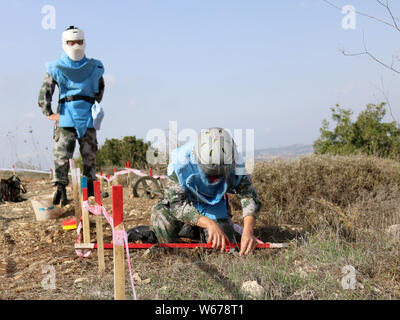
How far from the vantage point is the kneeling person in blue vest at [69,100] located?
5.44m

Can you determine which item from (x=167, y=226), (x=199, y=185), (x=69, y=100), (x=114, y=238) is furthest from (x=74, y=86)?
(x=114, y=238)

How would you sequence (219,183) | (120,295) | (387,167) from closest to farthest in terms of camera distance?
(120,295)
(219,183)
(387,167)

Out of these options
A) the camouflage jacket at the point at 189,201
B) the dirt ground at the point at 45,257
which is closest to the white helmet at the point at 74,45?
the dirt ground at the point at 45,257

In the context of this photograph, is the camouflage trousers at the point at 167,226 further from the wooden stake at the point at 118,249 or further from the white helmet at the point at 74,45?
the white helmet at the point at 74,45

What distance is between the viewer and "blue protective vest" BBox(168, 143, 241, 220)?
10.6 feet

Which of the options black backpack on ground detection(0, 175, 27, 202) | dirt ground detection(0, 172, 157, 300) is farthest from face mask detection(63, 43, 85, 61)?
black backpack on ground detection(0, 175, 27, 202)

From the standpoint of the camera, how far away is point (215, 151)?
9.72 ft

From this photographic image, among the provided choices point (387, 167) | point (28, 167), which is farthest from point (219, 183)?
point (28, 167)

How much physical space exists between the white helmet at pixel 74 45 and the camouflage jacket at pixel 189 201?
296 centimetres
